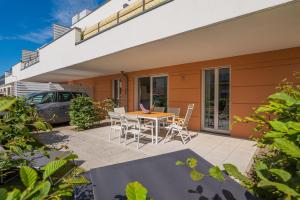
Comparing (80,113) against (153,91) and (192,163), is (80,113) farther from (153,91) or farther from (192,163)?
(192,163)

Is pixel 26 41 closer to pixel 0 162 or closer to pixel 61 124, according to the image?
pixel 61 124

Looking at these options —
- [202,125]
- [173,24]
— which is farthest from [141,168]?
[202,125]

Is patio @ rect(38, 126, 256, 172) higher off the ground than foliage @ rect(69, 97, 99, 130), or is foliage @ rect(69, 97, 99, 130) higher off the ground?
foliage @ rect(69, 97, 99, 130)

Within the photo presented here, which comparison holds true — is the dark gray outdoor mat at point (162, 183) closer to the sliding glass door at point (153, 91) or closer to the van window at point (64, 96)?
the sliding glass door at point (153, 91)

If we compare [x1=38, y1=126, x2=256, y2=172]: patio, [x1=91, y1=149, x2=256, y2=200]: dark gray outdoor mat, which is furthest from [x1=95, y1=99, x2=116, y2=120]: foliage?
[x1=91, y1=149, x2=256, y2=200]: dark gray outdoor mat

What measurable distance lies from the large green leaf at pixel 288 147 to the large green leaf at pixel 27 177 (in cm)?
88

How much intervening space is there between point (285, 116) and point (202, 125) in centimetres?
621

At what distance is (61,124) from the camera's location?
30.4 feet

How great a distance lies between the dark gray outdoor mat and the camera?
122cm

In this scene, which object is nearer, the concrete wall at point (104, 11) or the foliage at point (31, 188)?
the foliage at point (31, 188)

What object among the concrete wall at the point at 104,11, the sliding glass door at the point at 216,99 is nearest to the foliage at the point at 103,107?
the sliding glass door at the point at 216,99

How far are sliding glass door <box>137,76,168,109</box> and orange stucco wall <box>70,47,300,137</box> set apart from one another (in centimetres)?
47

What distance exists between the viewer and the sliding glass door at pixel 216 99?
21.0 ft

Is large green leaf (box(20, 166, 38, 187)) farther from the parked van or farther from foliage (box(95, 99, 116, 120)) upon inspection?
the parked van
